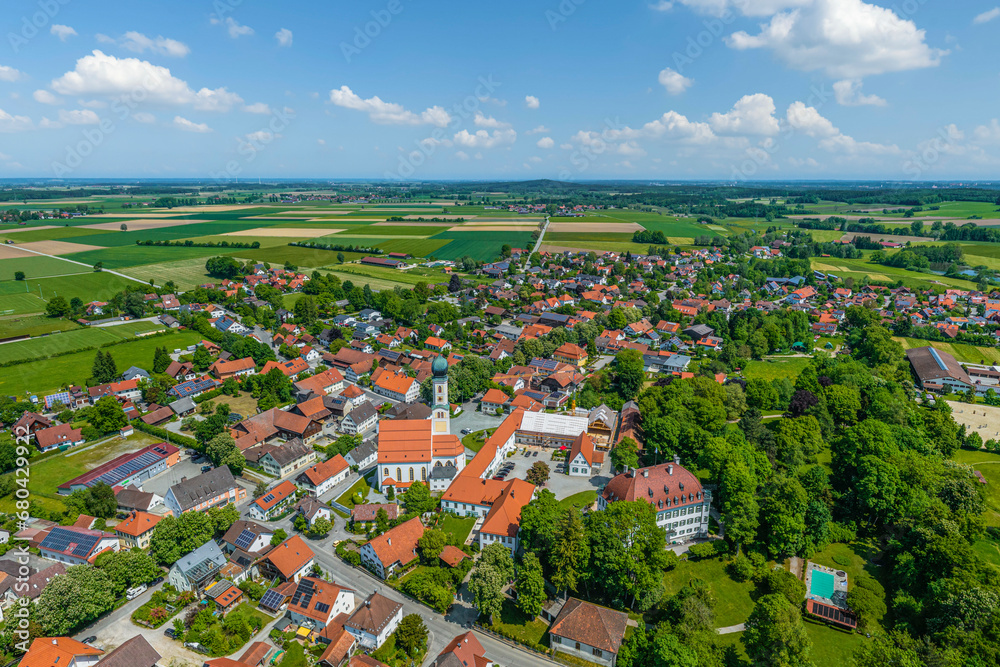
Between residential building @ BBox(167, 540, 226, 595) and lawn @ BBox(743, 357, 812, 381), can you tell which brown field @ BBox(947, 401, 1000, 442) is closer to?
lawn @ BBox(743, 357, 812, 381)

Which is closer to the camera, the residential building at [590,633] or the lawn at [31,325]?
the residential building at [590,633]

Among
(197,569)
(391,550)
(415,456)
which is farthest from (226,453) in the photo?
(391,550)

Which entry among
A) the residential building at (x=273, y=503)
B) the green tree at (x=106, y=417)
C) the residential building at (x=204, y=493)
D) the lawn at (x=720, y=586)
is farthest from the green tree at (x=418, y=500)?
the green tree at (x=106, y=417)

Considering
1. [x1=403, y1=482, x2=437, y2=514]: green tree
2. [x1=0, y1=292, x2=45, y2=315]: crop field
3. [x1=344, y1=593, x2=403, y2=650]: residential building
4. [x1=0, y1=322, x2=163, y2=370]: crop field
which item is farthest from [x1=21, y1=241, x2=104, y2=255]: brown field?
[x1=344, y1=593, x2=403, y2=650]: residential building

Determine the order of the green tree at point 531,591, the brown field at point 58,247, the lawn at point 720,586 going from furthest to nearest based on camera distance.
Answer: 1. the brown field at point 58,247
2. the lawn at point 720,586
3. the green tree at point 531,591

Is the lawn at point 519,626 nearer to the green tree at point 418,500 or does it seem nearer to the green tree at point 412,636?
the green tree at point 412,636

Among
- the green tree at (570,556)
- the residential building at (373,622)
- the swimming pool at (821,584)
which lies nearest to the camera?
the residential building at (373,622)

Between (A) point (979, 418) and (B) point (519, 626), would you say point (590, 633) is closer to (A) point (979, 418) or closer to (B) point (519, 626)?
(B) point (519, 626)

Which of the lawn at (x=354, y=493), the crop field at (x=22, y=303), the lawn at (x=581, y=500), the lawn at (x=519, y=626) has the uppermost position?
the crop field at (x=22, y=303)
